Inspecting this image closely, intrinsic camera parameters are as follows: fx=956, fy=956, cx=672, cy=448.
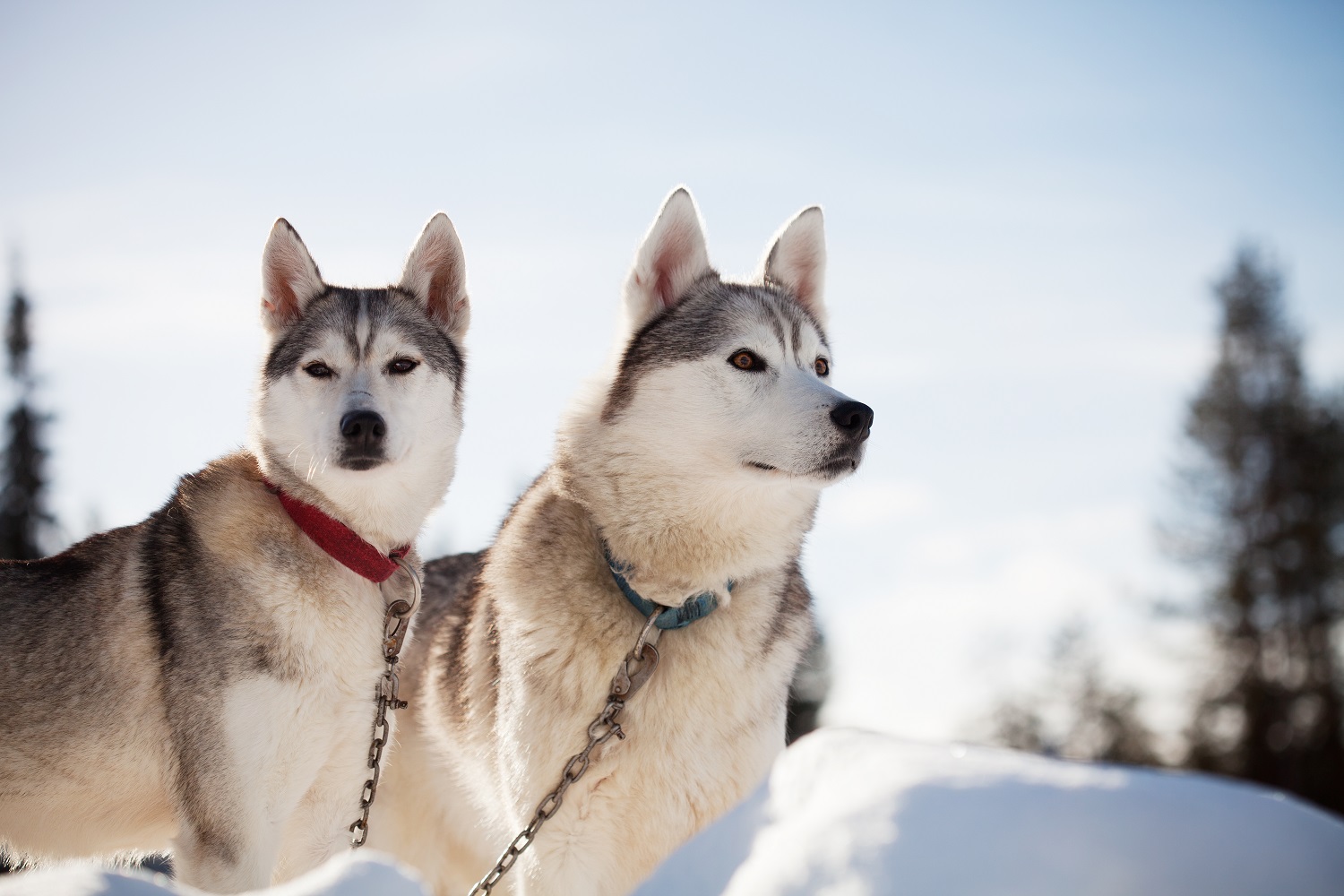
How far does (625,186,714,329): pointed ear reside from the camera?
4355mm

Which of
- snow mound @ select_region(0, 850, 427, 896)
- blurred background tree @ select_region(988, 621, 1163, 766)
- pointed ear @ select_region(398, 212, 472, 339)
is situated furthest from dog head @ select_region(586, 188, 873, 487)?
blurred background tree @ select_region(988, 621, 1163, 766)

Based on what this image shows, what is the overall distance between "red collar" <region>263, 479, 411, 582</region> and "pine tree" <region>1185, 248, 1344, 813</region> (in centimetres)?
2535

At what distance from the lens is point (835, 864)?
1.58m

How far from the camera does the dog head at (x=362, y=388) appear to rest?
12.6ft

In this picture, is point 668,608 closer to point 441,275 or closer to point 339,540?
point 339,540

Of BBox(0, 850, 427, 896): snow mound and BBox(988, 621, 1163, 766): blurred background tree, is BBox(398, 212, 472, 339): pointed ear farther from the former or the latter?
BBox(988, 621, 1163, 766): blurred background tree

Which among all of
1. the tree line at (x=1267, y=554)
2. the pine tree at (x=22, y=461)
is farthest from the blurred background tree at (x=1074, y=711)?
the pine tree at (x=22, y=461)

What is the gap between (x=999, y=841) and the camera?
1503 millimetres

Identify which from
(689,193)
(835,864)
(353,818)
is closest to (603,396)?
(689,193)

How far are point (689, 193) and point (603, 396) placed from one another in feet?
3.32

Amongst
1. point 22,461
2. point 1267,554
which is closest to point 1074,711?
point 1267,554

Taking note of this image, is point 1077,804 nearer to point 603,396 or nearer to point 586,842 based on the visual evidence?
point 586,842

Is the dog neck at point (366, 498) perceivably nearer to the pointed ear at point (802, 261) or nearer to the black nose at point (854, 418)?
the black nose at point (854, 418)

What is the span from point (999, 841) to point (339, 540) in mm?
2928
